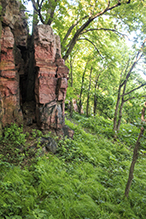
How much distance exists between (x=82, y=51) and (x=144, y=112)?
11777 mm

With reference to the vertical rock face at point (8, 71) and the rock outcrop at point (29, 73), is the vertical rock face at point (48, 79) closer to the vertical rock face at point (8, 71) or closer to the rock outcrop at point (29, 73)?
the rock outcrop at point (29, 73)

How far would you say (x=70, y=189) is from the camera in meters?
4.54

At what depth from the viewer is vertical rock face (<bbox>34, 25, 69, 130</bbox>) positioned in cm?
713

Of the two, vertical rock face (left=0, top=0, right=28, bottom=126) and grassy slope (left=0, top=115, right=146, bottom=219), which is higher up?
vertical rock face (left=0, top=0, right=28, bottom=126)

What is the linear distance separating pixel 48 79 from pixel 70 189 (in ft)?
16.6

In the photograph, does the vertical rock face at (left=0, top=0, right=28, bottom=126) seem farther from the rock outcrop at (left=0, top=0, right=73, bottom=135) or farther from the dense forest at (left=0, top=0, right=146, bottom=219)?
the dense forest at (left=0, top=0, right=146, bottom=219)

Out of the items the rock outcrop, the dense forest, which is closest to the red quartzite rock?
the rock outcrop

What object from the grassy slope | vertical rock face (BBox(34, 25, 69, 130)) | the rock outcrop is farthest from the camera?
vertical rock face (BBox(34, 25, 69, 130))

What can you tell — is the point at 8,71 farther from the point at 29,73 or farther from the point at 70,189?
the point at 70,189

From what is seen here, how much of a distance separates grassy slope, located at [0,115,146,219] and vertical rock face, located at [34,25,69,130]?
5.15ft

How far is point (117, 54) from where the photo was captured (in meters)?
11.1

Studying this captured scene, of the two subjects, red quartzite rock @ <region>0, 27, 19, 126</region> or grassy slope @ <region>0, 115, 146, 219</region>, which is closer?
grassy slope @ <region>0, 115, 146, 219</region>

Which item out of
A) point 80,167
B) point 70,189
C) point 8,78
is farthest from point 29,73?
point 70,189

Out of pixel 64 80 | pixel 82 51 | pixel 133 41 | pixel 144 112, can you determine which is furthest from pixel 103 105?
pixel 144 112
